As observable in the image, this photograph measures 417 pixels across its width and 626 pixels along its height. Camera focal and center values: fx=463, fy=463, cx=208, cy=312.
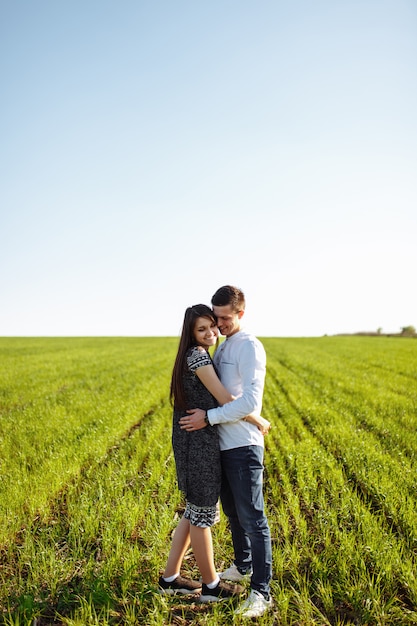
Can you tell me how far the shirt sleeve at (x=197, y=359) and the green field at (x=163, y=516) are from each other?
1954mm

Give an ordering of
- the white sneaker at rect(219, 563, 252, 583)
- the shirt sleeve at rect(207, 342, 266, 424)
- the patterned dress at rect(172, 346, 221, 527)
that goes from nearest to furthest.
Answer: the shirt sleeve at rect(207, 342, 266, 424) < the patterned dress at rect(172, 346, 221, 527) < the white sneaker at rect(219, 563, 252, 583)

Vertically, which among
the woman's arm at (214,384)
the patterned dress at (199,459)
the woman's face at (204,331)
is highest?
the woman's face at (204,331)

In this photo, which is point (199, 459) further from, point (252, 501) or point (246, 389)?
point (246, 389)

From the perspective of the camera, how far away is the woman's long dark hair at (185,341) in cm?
379

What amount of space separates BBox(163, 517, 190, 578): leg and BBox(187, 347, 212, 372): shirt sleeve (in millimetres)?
1365

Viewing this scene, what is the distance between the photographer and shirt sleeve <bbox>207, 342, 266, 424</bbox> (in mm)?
3598

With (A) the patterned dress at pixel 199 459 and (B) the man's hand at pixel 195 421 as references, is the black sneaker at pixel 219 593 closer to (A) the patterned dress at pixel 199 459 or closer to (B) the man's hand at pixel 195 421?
(A) the patterned dress at pixel 199 459

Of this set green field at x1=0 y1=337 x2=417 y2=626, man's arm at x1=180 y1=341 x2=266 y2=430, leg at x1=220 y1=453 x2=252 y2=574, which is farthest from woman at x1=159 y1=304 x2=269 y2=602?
green field at x1=0 y1=337 x2=417 y2=626

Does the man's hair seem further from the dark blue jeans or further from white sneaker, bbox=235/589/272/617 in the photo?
white sneaker, bbox=235/589/272/617

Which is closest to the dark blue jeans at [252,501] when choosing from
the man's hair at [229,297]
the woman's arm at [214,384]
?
the woman's arm at [214,384]

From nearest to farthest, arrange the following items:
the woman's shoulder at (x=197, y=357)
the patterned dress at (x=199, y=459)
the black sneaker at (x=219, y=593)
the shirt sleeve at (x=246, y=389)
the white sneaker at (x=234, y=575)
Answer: the shirt sleeve at (x=246, y=389), the woman's shoulder at (x=197, y=357), the patterned dress at (x=199, y=459), the black sneaker at (x=219, y=593), the white sneaker at (x=234, y=575)

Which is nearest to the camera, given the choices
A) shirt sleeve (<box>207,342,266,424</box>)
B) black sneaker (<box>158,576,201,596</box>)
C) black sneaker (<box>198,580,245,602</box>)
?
shirt sleeve (<box>207,342,266,424</box>)

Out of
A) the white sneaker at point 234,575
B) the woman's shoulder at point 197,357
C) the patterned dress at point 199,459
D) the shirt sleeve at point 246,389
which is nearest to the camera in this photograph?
the shirt sleeve at point 246,389

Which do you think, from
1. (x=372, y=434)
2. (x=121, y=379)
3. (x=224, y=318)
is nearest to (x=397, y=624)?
(x=224, y=318)
